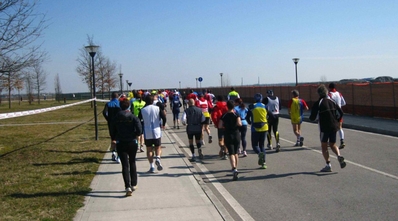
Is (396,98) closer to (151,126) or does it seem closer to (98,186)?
(151,126)

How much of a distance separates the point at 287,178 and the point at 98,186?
3924 mm

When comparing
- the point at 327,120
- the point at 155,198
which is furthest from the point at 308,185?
the point at 155,198

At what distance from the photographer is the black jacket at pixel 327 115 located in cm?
903

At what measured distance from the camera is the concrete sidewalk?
6375 millimetres

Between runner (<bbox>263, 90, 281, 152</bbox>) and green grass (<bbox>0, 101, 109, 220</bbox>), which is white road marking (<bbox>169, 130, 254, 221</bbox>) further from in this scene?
runner (<bbox>263, 90, 281, 152</bbox>)

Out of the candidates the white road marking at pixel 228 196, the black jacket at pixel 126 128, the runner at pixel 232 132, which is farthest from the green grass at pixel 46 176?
the runner at pixel 232 132

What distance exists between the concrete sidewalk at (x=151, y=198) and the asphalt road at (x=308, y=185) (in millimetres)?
402

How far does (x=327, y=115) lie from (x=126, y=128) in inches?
170

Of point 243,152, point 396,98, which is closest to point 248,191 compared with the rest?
point 243,152

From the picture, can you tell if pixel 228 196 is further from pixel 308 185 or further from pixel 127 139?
pixel 127 139

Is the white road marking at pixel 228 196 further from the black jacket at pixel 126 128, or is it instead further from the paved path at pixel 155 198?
the black jacket at pixel 126 128

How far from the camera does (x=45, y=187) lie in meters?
8.45

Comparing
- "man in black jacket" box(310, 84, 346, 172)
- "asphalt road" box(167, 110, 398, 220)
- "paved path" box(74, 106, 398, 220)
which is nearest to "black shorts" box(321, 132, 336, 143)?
"man in black jacket" box(310, 84, 346, 172)

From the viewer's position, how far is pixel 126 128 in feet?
25.9
